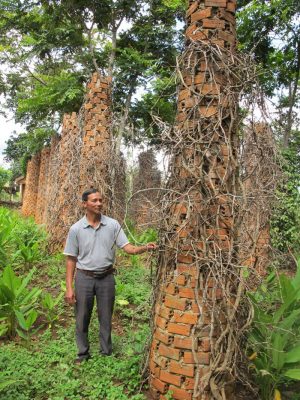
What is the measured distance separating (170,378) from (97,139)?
537 centimetres

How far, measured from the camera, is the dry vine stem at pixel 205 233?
296 centimetres

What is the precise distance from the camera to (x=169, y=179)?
3.25 m

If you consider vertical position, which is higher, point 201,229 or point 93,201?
point 93,201

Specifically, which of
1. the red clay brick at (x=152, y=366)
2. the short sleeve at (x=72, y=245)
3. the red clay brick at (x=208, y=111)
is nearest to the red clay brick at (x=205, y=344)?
the red clay brick at (x=152, y=366)

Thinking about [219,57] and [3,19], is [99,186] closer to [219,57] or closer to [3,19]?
[219,57]

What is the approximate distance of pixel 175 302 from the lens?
3.09m

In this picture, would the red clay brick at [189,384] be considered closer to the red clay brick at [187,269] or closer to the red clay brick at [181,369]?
the red clay brick at [181,369]

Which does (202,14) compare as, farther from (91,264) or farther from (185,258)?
(91,264)

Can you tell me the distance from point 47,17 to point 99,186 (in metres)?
9.88

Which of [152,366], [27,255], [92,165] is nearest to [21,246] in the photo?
[27,255]

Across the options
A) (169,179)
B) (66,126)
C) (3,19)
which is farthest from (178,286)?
(3,19)

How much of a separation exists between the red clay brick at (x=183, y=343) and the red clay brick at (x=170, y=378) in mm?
236

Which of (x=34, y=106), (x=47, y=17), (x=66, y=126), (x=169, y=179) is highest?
(x=47, y=17)

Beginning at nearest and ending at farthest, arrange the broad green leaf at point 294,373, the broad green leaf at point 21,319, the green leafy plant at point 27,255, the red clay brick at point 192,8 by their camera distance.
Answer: the broad green leaf at point 294,373, the red clay brick at point 192,8, the broad green leaf at point 21,319, the green leafy plant at point 27,255
